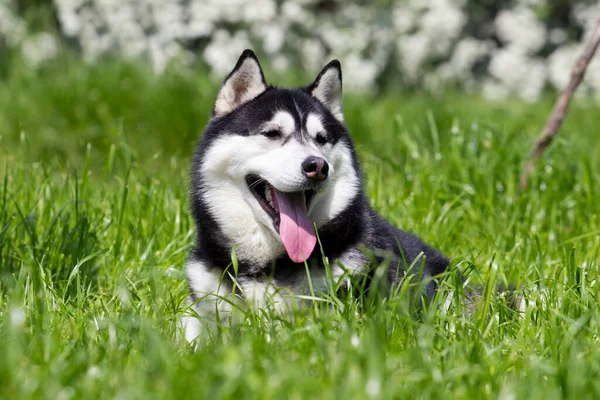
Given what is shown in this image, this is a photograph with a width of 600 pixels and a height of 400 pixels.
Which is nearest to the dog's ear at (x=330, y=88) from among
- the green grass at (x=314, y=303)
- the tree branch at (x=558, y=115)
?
the green grass at (x=314, y=303)

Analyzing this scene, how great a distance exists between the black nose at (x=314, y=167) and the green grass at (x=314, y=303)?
50cm

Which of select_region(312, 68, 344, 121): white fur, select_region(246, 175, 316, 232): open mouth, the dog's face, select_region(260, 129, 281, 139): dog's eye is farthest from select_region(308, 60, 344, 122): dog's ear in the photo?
select_region(246, 175, 316, 232): open mouth

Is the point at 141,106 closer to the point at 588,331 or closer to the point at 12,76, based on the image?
the point at 12,76

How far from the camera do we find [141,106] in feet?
23.7

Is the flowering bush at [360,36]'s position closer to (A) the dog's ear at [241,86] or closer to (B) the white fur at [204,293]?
(A) the dog's ear at [241,86]

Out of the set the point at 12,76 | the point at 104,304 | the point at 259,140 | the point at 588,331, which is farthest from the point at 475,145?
the point at 12,76

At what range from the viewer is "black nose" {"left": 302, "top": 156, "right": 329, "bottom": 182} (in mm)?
2846

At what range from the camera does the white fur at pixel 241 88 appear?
10.6ft

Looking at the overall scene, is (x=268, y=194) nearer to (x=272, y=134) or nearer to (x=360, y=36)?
(x=272, y=134)

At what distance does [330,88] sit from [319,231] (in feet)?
2.48

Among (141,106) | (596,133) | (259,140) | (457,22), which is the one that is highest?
(259,140)

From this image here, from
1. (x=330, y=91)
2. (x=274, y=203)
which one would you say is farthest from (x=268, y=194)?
(x=330, y=91)

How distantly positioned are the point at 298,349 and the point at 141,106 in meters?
5.54

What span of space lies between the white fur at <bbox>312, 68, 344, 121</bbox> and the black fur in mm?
32
